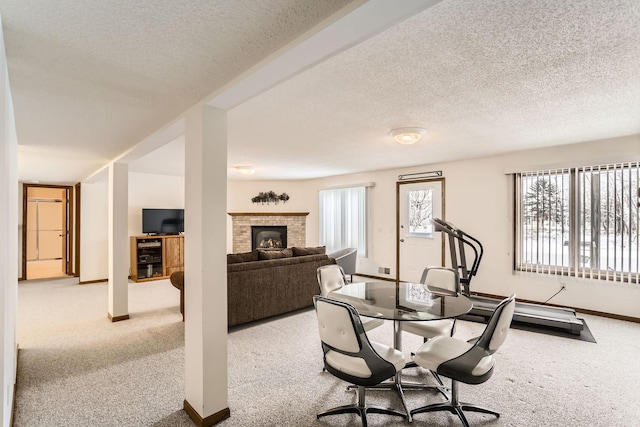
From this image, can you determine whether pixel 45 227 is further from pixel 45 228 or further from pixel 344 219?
pixel 344 219

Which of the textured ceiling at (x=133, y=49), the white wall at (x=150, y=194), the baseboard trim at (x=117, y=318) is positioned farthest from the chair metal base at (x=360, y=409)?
the white wall at (x=150, y=194)

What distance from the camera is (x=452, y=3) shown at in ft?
4.98

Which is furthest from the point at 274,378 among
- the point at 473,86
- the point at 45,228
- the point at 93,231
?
the point at 45,228

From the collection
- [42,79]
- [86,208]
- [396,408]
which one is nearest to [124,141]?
[42,79]

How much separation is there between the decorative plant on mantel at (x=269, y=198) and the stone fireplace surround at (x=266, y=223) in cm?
42

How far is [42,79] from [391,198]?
5772 mm

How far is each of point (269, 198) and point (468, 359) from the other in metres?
7.07

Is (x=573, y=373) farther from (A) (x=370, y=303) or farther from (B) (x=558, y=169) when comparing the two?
(B) (x=558, y=169)

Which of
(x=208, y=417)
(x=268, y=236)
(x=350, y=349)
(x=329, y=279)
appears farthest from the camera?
(x=268, y=236)

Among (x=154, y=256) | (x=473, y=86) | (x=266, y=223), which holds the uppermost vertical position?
(x=473, y=86)

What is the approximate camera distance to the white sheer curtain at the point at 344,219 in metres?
A: 7.25

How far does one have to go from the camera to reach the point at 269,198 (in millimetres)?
8531

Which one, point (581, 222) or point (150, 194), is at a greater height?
point (150, 194)

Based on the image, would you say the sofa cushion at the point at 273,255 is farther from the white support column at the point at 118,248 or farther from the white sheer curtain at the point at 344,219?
the white sheer curtain at the point at 344,219
